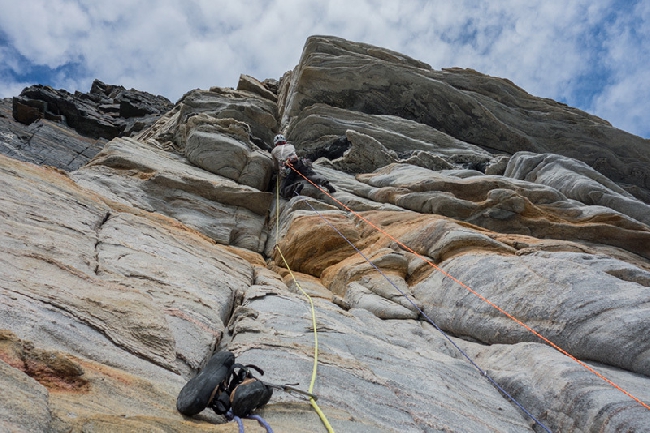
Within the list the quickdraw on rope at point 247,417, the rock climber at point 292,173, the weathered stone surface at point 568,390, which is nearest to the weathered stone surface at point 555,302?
the weathered stone surface at point 568,390

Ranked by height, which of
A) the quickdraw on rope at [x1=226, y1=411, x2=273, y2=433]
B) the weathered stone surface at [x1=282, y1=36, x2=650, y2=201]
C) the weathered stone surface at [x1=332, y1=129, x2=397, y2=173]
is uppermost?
the weathered stone surface at [x1=282, y1=36, x2=650, y2=201]

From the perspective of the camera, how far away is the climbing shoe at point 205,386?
14.7 ft

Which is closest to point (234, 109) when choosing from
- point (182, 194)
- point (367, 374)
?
point (182, 194)

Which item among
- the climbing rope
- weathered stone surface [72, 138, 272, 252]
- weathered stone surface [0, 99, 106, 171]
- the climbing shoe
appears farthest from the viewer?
weathered stone surface [0, 99, 106, 171]

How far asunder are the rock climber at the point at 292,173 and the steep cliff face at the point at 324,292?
453 millimetres

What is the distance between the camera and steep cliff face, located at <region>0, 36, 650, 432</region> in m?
5.14

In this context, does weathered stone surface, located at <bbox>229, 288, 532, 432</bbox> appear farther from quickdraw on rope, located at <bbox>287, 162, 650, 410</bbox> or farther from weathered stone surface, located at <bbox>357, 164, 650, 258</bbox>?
weathered stone surface, located at <bbox>357, 164, 650, 258</bbox>

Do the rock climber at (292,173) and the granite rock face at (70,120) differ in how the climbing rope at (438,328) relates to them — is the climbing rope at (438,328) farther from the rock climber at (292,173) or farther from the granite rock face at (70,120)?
the granite rock face at (70,120)

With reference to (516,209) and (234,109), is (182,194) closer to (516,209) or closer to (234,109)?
(516,209)

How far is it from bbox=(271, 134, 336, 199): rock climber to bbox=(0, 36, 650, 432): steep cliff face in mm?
453

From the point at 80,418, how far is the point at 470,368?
22.1 feet

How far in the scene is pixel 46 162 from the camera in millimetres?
29562

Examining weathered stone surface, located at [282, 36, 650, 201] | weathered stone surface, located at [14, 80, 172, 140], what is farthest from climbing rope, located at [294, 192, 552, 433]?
weathered stone surface, located at [14, 80, 172, 140]

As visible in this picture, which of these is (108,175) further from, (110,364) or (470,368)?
(470,368)
